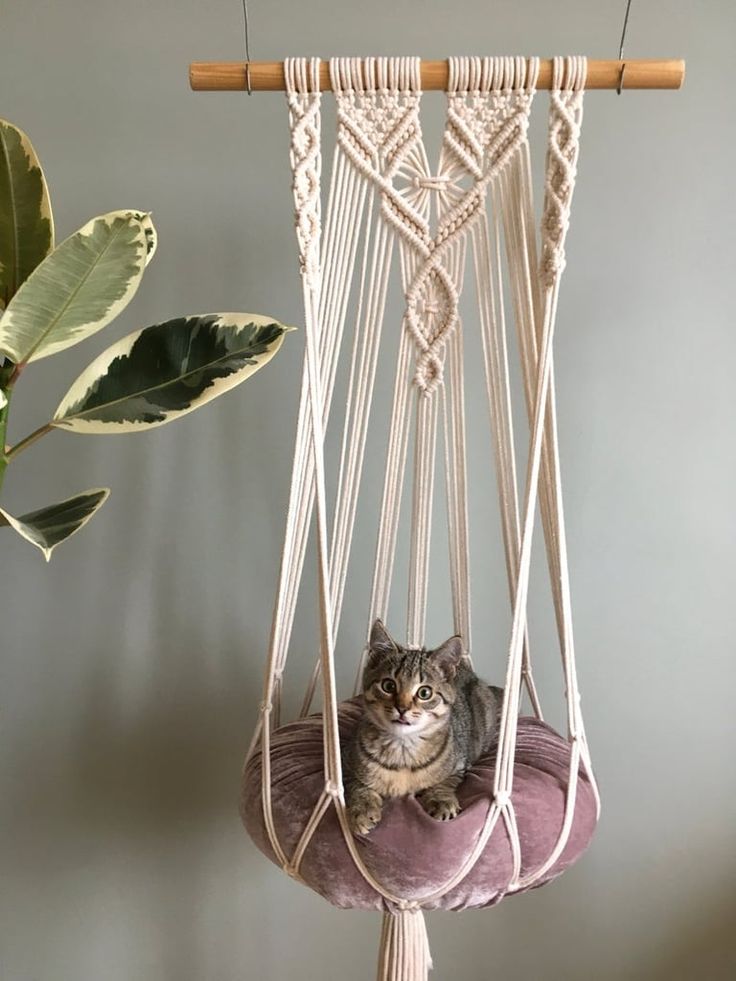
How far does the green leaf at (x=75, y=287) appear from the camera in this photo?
896 mm

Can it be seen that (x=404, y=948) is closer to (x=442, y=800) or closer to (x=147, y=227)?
(x=442, y=800)

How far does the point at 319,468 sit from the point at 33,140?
810 millimetres

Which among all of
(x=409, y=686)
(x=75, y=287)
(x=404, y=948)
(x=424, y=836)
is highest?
(x=75, y=287)

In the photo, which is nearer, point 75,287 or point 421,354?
point 75,287

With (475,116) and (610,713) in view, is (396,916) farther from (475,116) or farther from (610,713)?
(475,116)

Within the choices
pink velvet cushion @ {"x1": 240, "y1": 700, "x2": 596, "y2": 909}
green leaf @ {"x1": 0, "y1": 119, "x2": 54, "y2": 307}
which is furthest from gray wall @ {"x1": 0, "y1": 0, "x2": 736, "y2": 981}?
pink velvet cushion @ {"x1": 240, "y1": 700, "x2": 596, "y2": 909}

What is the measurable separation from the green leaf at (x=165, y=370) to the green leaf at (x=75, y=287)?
0.06 metres

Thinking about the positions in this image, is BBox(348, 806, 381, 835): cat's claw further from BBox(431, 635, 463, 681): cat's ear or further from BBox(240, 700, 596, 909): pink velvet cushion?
BBox(431, 635, 463, 681): cat's ear

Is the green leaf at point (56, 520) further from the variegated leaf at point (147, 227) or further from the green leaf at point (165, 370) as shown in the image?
the variegated leaf at point (147, 227)

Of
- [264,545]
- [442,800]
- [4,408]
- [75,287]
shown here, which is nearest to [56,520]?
[4,408]

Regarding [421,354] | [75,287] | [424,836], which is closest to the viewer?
[424,836]

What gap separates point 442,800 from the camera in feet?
2.78

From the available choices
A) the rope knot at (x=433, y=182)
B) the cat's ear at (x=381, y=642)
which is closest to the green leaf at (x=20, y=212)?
the rope knot at (x=433, y=182)

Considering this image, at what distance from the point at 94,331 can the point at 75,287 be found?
51 millimetres
